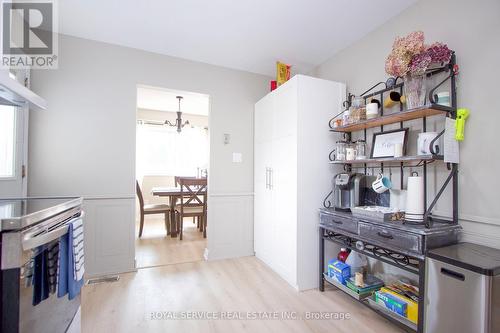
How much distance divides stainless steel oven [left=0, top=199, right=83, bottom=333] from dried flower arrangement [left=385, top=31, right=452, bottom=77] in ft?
7.41

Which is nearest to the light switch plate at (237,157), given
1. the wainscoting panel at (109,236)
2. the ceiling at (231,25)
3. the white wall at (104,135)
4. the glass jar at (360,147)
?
the white wall at (104,135)

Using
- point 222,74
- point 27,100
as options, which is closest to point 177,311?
point 27,100

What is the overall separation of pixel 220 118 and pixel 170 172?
3.02 m

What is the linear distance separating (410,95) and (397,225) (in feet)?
3.01

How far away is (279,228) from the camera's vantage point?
8.00ft

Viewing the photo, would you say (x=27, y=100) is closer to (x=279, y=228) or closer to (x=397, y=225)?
(x=279, y=228)

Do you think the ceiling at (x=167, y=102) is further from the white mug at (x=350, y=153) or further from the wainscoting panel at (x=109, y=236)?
the white mug at (x=350, y=153)

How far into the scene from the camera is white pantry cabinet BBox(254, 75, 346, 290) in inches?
84.6

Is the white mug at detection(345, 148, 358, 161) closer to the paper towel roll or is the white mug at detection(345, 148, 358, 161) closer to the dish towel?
the paper towel roll

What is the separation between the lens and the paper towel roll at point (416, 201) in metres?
1.49

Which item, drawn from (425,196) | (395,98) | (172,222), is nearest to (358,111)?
(395,98)

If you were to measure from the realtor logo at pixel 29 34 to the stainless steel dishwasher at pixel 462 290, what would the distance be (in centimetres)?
308

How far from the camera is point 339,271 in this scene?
1.98 meters

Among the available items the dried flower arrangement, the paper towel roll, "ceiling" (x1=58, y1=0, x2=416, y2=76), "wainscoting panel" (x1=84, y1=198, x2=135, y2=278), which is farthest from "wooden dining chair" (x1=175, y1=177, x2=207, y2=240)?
the dried flower arrangement
